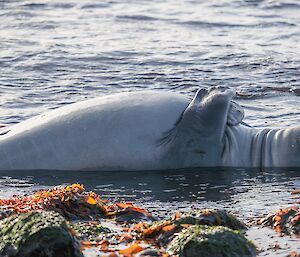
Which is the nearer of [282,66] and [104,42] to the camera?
[282,66]

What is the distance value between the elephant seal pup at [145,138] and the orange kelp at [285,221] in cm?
168

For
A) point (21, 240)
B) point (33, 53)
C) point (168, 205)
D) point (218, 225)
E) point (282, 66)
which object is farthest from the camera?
point (33, 53)

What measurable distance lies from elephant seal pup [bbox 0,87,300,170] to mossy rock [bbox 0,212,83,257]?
268 cm

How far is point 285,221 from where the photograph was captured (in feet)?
19.9

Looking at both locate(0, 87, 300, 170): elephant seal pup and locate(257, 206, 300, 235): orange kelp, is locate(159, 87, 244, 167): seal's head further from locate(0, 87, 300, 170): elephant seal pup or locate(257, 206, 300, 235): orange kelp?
locate(257, 206, 300, 235): orange kelp

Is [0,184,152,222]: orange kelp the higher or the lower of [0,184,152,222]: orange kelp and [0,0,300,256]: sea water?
the higher

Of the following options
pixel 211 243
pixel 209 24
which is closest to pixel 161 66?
pixel 209 24

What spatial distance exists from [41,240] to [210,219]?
1.21 metres

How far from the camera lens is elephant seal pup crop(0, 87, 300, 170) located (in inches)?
309

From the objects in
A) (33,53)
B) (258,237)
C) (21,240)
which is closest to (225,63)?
(33,53)

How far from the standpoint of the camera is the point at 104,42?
14.2 metres

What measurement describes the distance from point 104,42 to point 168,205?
7.38 m

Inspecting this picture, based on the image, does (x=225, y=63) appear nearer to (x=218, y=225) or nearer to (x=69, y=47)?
(x=69, y=47)

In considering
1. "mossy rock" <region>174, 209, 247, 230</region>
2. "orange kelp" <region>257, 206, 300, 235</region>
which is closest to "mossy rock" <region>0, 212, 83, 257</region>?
"mossy rock" <region>174, 209, 247, 230</region>
